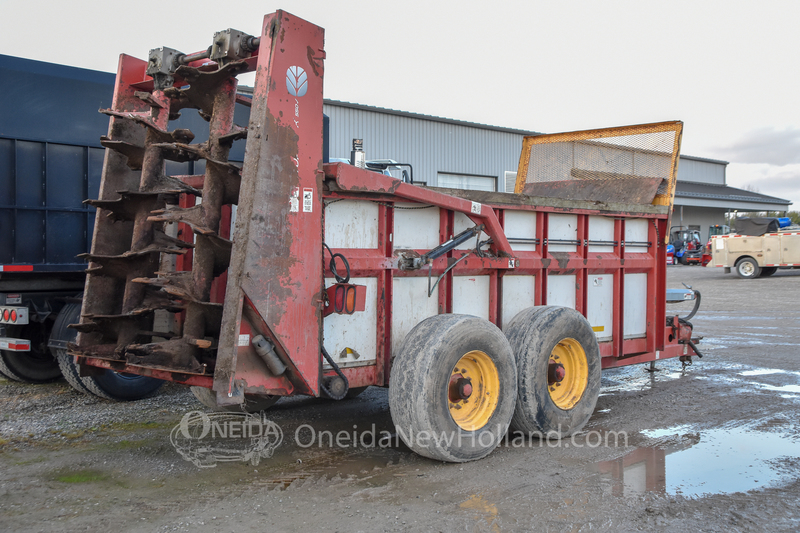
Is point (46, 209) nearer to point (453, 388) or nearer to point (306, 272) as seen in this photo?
point (306, 272)

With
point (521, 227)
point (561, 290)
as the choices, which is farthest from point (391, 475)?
point (561, 290)

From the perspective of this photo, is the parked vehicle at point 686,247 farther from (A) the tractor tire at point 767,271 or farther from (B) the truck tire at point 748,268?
(B) the truck tire at point 748,268

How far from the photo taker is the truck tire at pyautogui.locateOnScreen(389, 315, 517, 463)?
413 cm

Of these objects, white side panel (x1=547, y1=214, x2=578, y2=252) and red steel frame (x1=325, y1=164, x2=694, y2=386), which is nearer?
red steel frame (x1=325, y1=164, x2=694, y2=386)

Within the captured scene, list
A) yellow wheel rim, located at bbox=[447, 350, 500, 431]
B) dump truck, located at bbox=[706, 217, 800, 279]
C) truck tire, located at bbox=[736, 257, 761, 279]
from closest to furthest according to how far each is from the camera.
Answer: yellow wheel rim, located at bbox=[447, 350, 500, 431], dump truck, located at bbox=[706, 217, 800, 279], truck tire, located at bbox=[736, 257, 761, 279]

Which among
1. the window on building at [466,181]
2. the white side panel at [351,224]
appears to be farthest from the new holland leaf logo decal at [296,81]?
the window on building at [466,181]

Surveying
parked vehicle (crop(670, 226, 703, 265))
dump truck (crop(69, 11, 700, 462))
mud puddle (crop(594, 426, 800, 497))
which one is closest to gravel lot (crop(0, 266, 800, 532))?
mud puddle (crop(594, 426, 800, 497))

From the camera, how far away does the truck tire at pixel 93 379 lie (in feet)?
20.1

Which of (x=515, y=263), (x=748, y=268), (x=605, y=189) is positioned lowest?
(x=748, y=268)

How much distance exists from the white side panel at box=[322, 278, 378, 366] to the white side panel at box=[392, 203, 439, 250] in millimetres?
372

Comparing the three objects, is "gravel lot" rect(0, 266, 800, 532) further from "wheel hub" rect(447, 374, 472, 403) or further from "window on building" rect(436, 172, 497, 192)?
"window on building" rect(436, 172, 497, 192)

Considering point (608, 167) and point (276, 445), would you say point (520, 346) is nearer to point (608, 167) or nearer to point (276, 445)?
point (276, 445)

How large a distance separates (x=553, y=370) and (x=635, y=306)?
1782mm

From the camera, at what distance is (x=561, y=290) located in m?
5.74
